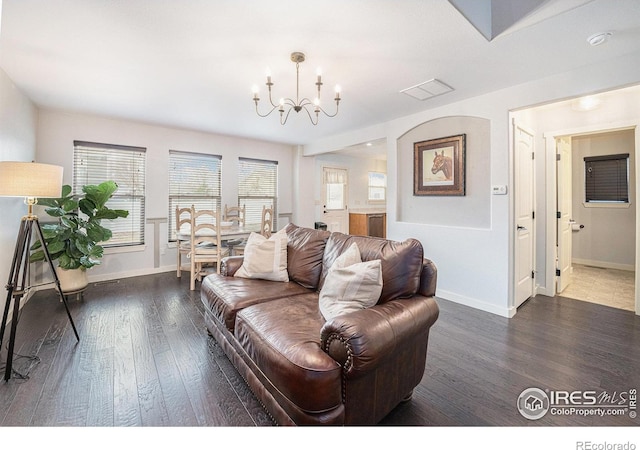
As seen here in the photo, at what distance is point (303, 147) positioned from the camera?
6027 mm

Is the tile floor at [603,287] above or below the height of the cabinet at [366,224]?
below

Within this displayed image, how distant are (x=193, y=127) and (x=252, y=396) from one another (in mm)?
4308

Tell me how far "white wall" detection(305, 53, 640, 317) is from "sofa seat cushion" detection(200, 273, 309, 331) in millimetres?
2140

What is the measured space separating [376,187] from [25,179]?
6.90 metres

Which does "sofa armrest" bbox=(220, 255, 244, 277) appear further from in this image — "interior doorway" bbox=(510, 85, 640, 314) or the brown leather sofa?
"interior doorway" bbox=(510, 85, 640, 314)

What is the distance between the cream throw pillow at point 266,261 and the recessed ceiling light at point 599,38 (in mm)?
2805

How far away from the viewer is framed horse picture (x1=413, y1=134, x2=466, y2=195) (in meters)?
3.43

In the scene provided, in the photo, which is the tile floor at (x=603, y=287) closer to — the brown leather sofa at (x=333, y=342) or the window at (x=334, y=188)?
the brown leather sofa at (x=333, y=342)

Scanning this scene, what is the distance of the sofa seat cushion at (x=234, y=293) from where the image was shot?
1.94 meters

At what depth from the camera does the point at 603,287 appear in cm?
390

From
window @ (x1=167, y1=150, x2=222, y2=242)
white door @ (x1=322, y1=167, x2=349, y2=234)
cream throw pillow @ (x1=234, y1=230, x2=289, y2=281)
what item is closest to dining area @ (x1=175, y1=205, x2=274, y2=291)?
window @ (x1=167, y1=150, x2=222, y2=242)

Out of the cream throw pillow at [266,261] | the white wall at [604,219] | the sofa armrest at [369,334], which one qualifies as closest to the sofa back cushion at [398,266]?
the sofa armrest at [369,334]

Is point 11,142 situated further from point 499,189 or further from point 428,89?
point 499,189
